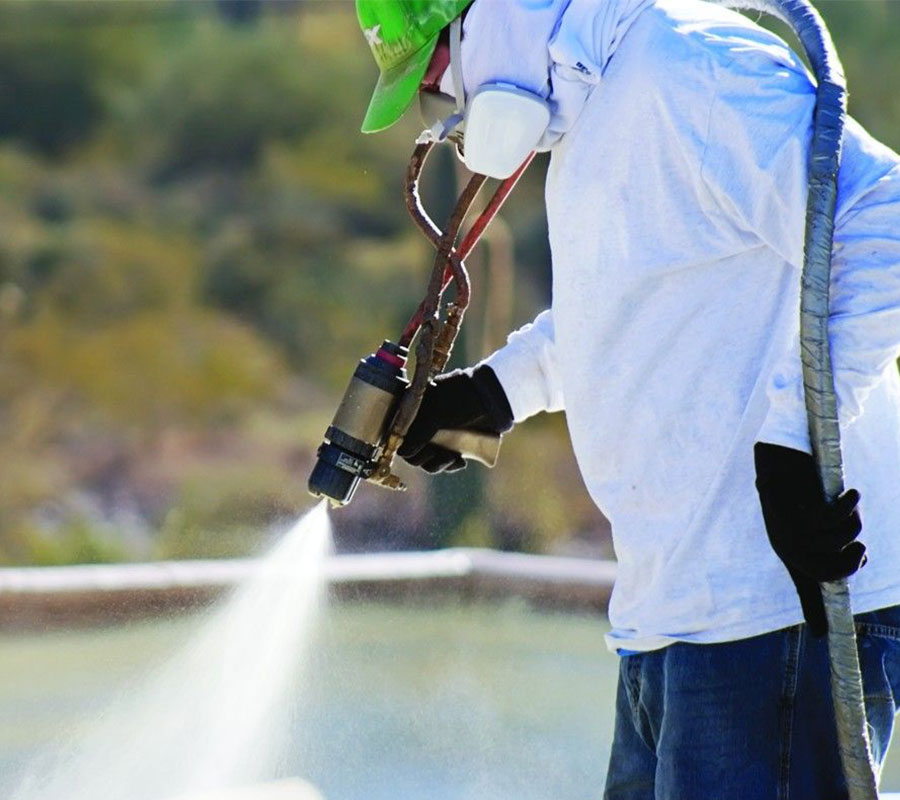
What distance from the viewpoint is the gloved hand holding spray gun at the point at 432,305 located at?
1.80m

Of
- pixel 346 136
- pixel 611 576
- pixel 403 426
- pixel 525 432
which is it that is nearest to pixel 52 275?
pixel 346 136

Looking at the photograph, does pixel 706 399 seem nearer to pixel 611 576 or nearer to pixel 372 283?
pixel 611 576

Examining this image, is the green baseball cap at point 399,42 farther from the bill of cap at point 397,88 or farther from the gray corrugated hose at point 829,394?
the gray corrugated hose at point 829,394

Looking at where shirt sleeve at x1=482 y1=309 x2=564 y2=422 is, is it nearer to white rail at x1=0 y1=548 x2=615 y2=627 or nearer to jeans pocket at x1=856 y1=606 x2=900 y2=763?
jeans pocket at x1=856 y1=606 x2=900 y2=763

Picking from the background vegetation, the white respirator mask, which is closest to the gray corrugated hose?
the white respirator mask

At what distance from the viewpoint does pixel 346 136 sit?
17.1 m

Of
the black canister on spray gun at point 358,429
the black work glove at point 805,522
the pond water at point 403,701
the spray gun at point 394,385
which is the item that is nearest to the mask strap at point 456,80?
the spray gun at point 394,385

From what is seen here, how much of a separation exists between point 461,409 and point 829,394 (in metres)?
0.71

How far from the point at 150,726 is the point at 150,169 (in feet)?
48.9

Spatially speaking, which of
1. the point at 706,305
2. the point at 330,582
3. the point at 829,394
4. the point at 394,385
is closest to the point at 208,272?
the point at 330,582

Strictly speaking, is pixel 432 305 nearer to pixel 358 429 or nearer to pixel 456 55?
pixel 358 429

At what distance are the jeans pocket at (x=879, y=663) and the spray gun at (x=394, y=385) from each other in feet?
2.10

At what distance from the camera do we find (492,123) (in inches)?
69.7

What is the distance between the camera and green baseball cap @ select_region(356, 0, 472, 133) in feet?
6.11
